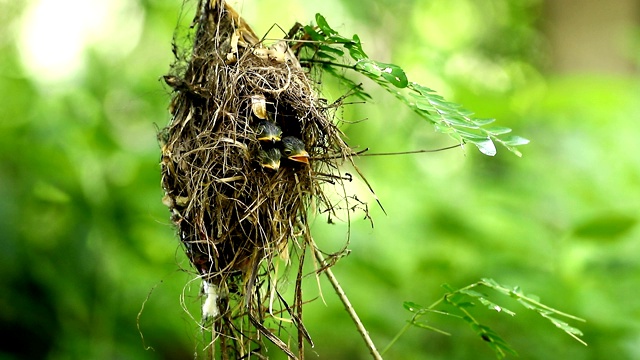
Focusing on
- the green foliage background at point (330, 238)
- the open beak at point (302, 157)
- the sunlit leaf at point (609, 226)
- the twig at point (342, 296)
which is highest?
the green foliage background at point (330, 238)

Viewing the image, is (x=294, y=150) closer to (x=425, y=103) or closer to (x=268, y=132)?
(x=268, y=132)

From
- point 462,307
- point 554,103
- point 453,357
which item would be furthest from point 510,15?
point 462,307

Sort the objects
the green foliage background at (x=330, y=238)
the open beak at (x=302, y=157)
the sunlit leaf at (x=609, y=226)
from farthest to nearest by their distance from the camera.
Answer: the green foliage background at (x=330, y=238) → the sunlit leaf at (x=609, y=226) → the open beak at (x=302, y=157)

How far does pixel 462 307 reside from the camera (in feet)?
4.42

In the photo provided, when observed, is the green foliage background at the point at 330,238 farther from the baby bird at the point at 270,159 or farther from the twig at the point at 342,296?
the baby bird at the point at 270,159

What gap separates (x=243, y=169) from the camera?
3.97 feet

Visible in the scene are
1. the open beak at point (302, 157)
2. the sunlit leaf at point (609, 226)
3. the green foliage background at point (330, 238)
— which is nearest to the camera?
the open beak at point (302, 157)

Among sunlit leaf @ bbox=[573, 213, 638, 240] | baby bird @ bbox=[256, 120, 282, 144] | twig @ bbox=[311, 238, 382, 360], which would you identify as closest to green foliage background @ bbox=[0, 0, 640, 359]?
sunlit leaf @ bbox=[573, 213, 638, 240]

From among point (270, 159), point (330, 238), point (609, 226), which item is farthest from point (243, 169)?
point (330, 238)

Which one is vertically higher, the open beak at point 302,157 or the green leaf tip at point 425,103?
the green leaf tip at point 425,103

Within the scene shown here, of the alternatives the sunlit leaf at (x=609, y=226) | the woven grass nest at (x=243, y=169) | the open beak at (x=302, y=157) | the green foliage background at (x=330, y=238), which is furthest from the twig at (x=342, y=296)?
the sunlit leaf at (x=609, y=226)

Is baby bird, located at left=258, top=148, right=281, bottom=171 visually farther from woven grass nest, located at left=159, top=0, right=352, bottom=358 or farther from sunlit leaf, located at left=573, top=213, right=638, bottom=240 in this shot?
sunlit leaf, located at left=573, top=213, right=638, bottom=240

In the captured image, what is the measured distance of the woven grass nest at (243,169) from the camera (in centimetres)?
119

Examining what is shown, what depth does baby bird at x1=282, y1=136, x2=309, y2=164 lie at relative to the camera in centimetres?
114
